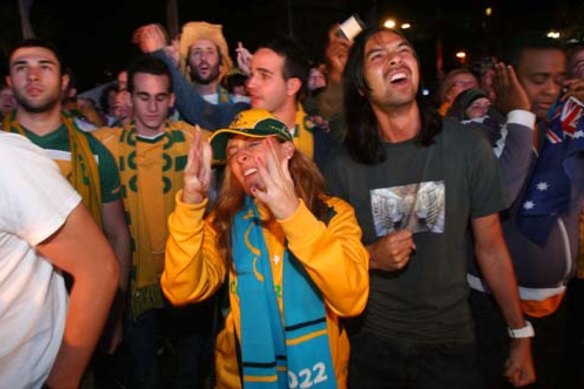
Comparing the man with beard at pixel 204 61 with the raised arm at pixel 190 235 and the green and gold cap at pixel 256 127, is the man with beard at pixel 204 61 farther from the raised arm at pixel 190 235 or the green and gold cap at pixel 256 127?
the raised arm at pixel 190 235

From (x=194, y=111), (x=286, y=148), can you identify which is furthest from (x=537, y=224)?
(x=194, y=111)

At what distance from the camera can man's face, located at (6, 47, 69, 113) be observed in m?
3.32

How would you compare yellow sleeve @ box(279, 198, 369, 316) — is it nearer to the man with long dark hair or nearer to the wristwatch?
the man with long dark hair

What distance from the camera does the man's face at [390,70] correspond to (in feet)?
8.61

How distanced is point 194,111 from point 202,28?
4.95 feet

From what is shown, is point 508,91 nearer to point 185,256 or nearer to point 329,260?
point 329,260

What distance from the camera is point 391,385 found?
254 cm

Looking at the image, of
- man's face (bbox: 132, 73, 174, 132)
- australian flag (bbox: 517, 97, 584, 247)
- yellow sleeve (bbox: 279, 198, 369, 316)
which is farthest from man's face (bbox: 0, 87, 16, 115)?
australian flag (bbox: 517, 97, 584, 247)

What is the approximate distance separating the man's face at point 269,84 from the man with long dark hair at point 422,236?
1112 millimetres

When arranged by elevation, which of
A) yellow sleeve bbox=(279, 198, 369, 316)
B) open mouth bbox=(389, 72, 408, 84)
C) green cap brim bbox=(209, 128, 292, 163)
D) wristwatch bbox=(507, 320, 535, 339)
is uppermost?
open mouth bbox=(389, 72, 408, 84)

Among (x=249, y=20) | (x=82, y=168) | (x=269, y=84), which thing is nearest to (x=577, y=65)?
(x=269, y=84)

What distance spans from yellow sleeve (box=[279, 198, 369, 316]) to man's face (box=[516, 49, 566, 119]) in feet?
6.03

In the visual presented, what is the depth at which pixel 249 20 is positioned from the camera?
2659 centimetres

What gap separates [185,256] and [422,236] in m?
1.11
